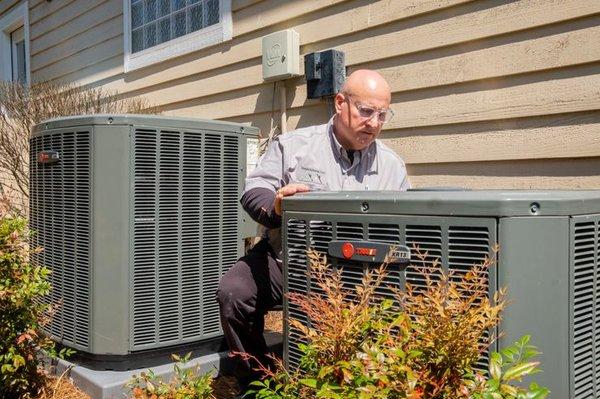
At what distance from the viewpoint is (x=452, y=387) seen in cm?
130

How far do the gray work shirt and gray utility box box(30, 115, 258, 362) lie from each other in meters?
0.51

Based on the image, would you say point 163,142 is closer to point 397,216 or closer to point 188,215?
point 188,215

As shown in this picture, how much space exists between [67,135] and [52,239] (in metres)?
0.57

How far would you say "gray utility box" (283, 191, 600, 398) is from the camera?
1.46 meters

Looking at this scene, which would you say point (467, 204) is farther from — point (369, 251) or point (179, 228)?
point (179, 228)

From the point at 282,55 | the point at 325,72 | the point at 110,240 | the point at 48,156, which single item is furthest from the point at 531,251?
the point at 282,55

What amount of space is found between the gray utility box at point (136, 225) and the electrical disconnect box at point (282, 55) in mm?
1122

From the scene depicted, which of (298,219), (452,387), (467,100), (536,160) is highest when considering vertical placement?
(467,100)

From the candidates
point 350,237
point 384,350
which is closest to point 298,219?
point 350,237

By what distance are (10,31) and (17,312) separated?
7916 millimetres

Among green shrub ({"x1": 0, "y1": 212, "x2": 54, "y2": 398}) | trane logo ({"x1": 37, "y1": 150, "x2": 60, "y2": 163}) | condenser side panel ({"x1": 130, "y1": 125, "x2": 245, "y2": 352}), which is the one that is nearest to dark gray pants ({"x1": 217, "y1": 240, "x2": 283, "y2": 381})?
condenser side panel ({"x1": 130, "y1": 125, "x2": 245, "y2": 352})

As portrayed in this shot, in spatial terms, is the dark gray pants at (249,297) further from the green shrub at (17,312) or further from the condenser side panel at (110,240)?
the green shrub at (17,312)

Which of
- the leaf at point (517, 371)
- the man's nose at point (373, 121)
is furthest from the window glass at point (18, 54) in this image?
the leaf at point (517, 371)

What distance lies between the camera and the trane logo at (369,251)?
1597 mm
